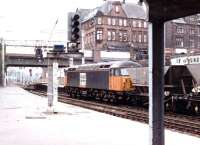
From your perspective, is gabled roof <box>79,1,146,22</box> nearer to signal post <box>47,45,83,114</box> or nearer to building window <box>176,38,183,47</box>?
building window <box>176,38,183,47</box>

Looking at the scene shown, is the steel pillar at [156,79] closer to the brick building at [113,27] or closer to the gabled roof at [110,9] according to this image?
the brick building at [113,27]

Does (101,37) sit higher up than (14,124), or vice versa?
(101,37)

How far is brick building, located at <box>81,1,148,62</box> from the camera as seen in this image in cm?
10603

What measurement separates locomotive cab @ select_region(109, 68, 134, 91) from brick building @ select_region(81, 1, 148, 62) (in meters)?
65.5

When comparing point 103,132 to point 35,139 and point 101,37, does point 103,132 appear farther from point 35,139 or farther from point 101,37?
point 101,37

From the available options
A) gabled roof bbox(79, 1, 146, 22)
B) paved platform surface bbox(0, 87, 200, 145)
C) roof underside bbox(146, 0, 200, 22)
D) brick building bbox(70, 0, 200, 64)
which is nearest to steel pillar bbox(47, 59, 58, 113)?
paved platform surface bbox(0, 87, 200, 145)

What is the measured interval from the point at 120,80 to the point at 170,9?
84.0 feet

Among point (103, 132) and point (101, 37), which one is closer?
point (103, 132)

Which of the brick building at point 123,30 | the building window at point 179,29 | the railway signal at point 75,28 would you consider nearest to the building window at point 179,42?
the brick building at point 123,30

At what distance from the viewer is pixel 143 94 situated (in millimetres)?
31250

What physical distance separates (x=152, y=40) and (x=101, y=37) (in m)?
99.7

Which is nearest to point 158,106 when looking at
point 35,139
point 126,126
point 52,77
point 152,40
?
point 152,40

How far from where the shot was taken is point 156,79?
29.7ft

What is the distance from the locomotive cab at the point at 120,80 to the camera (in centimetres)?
3409
